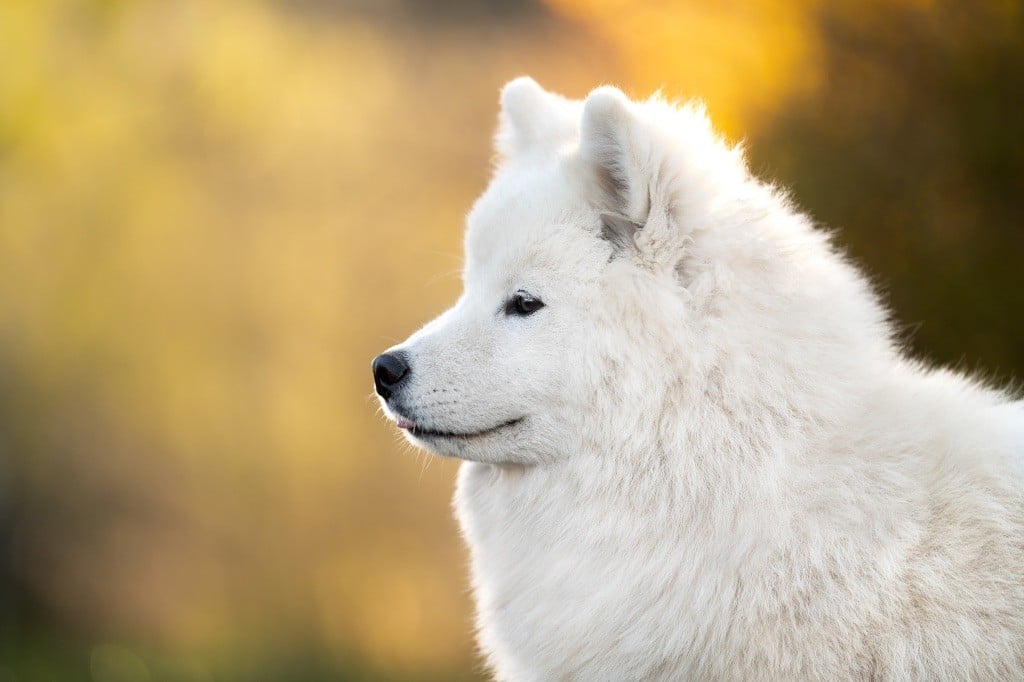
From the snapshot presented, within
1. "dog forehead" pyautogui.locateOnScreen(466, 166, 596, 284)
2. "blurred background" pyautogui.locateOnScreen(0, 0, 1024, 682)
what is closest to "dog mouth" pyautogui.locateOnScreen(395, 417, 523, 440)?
"dog forehead" pyautogui.locateOnScreen(466, 166, 596, 284)

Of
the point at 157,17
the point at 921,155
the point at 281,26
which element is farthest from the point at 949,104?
the point at 157,17

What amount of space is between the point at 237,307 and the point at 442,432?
6.19m

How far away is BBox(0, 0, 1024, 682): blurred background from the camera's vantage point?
8234mm

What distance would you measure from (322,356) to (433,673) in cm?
295

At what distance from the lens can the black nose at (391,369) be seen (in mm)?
2936

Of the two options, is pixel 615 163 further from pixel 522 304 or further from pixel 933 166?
pixel 933 166

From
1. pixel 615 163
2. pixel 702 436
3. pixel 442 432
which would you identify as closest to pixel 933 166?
pixel 615 163

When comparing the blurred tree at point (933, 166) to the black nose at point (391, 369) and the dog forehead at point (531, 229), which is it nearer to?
the dog forehead at point (531, 229)

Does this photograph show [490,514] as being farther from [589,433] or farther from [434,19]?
[434,19]

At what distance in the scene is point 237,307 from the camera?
869cm

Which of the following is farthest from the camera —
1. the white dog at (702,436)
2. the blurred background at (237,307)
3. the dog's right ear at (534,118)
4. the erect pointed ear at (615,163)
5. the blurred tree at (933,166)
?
the blurred background at (237,307)

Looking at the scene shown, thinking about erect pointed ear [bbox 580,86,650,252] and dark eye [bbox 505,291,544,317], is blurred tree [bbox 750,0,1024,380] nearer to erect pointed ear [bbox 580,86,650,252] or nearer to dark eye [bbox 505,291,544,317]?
erect pointed ear [bbox 580,86,650,252]

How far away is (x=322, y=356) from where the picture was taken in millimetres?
8578

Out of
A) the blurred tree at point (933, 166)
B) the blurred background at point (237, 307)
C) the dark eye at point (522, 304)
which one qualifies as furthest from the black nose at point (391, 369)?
the blurred background at point (237, 307)
